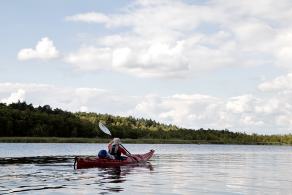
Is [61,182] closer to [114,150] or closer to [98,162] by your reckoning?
[98,162]

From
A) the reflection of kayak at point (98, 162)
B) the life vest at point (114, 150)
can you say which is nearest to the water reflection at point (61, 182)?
the reflection of kayak at point (98, 162)

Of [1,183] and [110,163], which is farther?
[110,163]

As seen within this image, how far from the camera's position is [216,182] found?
31.8m

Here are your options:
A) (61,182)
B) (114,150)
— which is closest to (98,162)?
(114,150)

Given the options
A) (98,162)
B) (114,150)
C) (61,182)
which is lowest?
(61,182)

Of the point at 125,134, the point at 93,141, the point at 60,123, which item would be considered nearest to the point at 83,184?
the point at 93,141

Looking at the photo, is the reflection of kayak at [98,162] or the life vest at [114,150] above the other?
the life vest at [114,150]

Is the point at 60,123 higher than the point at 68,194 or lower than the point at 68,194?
higher

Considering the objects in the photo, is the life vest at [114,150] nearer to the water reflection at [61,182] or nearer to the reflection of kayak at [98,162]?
the reflection of kayak at [98,162]

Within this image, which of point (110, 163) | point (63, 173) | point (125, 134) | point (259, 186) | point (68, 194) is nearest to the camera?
point (68, 194)

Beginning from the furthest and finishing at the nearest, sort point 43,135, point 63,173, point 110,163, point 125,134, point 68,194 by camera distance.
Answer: point 125,134
point 43,135
point 110,163
point 63,173
point 68,194

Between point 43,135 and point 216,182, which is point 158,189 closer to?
point 216,182

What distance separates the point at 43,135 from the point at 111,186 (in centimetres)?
13007

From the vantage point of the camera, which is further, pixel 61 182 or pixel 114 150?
pixel 114 150
